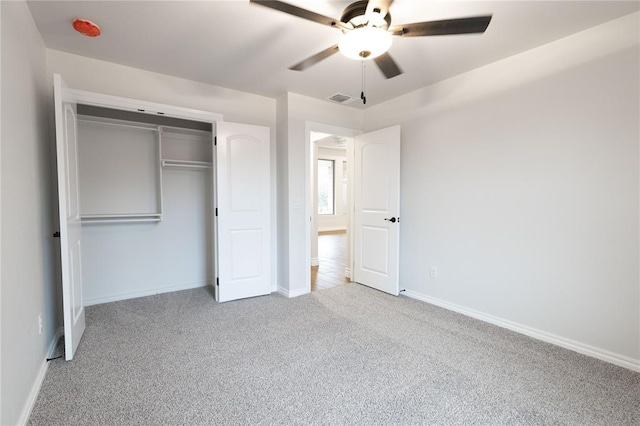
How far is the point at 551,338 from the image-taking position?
253 centimetres

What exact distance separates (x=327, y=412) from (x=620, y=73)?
305 cm

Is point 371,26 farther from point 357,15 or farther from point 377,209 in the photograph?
point 377,209

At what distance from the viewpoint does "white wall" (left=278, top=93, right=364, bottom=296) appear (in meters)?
3.72

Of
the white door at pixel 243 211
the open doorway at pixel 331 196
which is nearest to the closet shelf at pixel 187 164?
the white door at pixel 243 211

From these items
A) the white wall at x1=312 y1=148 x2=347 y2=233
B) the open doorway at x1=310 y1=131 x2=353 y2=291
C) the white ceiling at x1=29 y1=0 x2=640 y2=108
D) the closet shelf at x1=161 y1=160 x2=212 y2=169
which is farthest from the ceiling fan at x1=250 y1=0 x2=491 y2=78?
the white wall at x1=312 y1=148 x2=347 y2=233

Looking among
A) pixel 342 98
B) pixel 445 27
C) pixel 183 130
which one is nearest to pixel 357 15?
pixel 445 27

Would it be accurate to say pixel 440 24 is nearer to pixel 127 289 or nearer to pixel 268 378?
pixel 268 378

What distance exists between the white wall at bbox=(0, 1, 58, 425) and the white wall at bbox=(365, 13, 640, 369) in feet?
11.4

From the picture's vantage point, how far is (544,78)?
2.53 m

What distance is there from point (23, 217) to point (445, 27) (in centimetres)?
266

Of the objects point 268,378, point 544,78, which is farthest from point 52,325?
point 544,78

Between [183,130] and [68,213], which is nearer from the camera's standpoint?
[68,213]

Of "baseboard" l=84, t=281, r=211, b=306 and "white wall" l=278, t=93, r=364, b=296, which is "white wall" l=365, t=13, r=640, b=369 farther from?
"baseboard" l=84, t=281, r=211, b=306

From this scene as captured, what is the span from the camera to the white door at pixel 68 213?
2.12m
